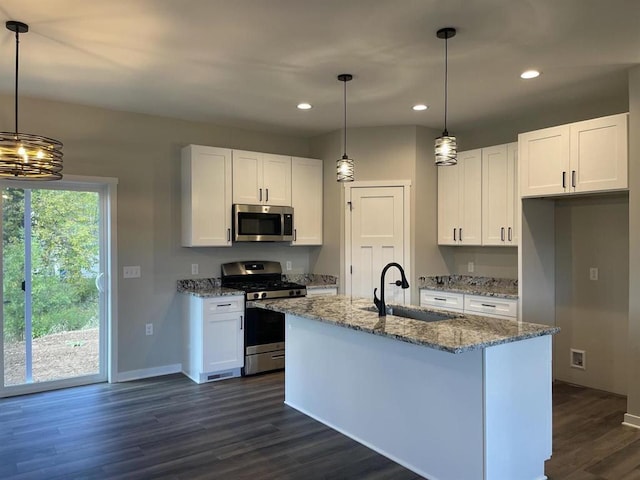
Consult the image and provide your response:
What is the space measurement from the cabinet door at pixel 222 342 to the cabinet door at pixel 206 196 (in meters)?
0.81

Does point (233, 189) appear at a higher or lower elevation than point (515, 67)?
lower

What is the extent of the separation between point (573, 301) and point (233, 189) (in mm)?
3596

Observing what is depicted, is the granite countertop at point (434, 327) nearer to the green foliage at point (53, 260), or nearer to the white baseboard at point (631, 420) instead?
the white baseboard at point (631, 420)

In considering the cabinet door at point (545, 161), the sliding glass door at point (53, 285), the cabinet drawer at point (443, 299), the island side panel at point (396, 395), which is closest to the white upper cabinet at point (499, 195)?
the cabinet door at point (545, 161)

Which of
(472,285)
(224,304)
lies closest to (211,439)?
(224,304)

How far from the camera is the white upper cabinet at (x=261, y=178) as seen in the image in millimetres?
5203

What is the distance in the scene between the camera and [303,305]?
11.7ft

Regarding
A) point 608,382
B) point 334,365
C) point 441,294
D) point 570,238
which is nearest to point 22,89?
point 334,365

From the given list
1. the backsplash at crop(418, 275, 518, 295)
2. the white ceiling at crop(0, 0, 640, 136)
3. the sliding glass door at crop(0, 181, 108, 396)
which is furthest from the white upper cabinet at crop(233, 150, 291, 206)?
the backsplash at crop(418, 275, 518, 295)

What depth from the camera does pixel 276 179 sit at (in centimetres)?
548

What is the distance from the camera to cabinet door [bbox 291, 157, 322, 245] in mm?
5641

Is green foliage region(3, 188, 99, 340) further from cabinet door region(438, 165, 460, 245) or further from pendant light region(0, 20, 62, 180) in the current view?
cabinet door region(438, 165, 460, 245)

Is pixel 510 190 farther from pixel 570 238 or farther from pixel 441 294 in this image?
pixel 441 294

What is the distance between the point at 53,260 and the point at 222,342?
1.76 metres
